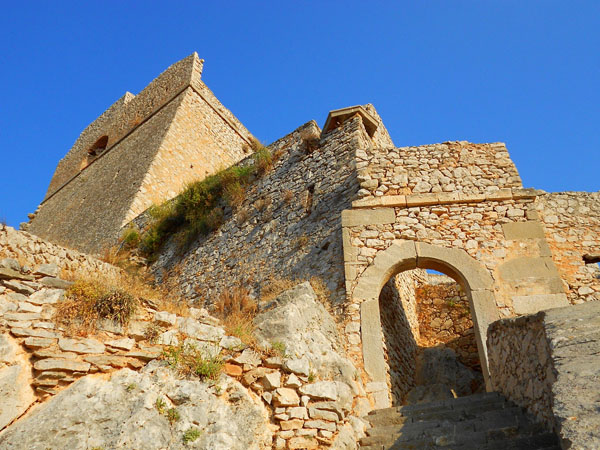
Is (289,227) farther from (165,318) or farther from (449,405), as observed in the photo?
(449,405)

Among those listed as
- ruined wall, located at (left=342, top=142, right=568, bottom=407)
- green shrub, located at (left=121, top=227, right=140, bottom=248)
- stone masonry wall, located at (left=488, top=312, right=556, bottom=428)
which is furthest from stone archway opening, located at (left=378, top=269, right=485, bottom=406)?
green shrub, located at (left=121, top=227, right=140, bottom=248)

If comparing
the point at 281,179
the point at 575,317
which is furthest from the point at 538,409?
the point at 281,179

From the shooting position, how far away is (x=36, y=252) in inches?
290

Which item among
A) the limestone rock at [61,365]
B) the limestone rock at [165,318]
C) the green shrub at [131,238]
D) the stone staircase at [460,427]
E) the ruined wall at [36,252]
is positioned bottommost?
the stone staircase at [460,427]

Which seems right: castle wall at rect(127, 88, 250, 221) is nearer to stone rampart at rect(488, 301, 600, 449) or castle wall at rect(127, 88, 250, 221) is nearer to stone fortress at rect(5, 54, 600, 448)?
stone fortress at rect(5, 54, 600, 448)

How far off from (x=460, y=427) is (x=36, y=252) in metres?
6.69

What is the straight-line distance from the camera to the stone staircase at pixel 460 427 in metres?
3.75

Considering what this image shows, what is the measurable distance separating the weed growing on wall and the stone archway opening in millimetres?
4211

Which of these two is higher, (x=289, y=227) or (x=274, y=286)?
(x=289, y=227)

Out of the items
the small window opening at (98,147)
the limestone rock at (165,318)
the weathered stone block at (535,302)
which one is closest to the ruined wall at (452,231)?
the weathered stone block at (535,302)

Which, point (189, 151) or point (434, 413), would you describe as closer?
point (434, 413)

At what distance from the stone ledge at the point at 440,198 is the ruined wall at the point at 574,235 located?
2.26 feet

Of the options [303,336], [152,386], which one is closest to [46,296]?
[152,386]

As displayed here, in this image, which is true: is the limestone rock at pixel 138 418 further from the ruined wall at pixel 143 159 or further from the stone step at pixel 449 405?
the ruined wall at pixel 143 159
